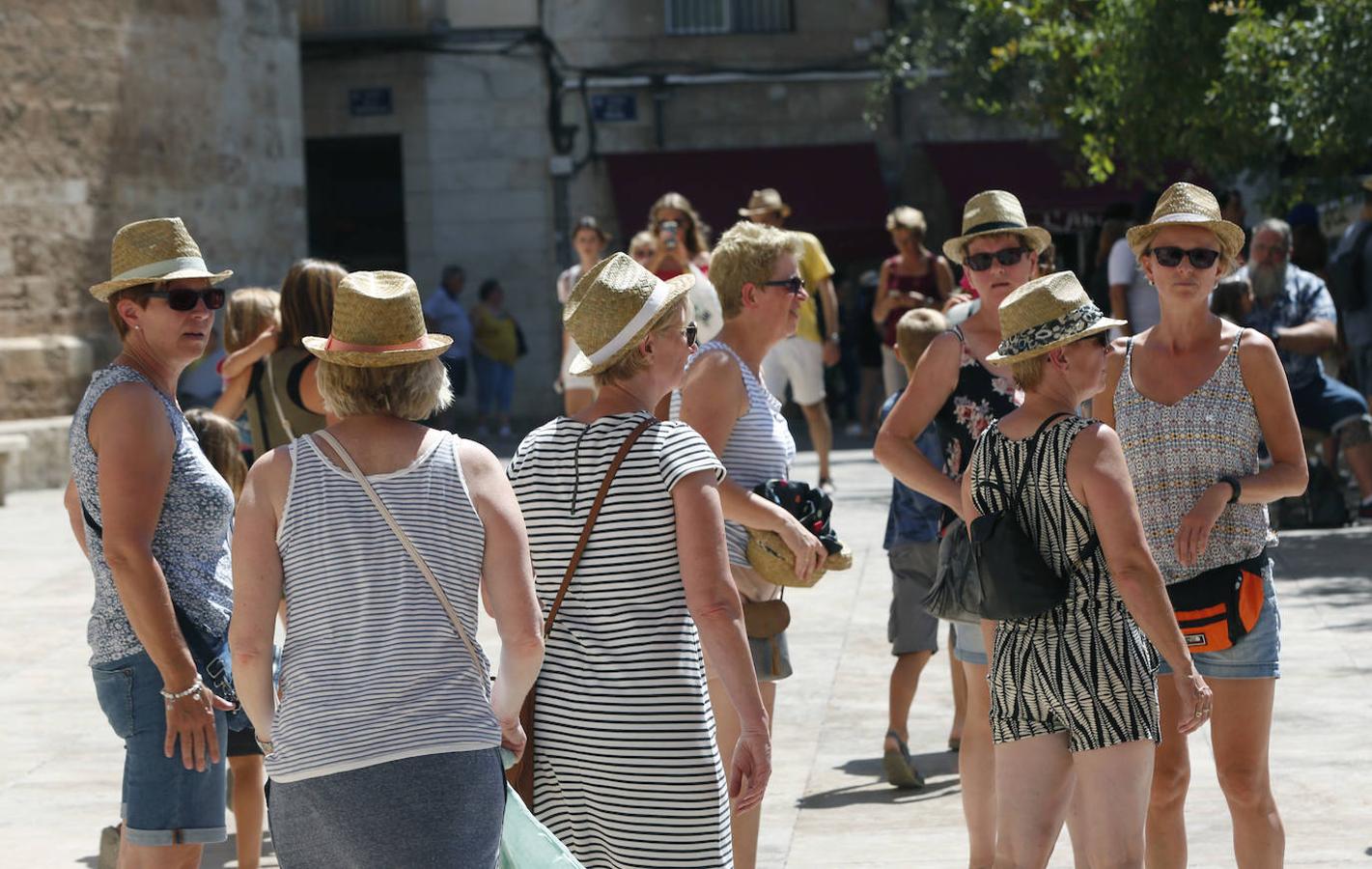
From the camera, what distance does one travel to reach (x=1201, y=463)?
4855 mm

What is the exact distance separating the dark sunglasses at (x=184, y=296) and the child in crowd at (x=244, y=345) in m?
1.99

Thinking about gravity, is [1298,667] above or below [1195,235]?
below

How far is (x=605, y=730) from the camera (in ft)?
12.6

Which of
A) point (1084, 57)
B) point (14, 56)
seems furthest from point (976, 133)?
point (14, 56)

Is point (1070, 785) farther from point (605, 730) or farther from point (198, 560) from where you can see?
point (198, 560)

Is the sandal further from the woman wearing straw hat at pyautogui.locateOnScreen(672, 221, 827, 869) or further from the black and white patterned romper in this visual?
the black and white patterned romper

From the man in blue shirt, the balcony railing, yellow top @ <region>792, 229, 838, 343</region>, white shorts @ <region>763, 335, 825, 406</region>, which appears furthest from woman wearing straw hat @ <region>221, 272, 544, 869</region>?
the balcony railing

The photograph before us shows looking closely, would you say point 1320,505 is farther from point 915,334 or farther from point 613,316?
point 613,316

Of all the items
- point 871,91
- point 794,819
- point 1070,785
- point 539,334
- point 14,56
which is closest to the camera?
point 1070,785

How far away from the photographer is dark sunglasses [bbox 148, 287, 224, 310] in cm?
459

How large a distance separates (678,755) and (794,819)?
251 centimetres

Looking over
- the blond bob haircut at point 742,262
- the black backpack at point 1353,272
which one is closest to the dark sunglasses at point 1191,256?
the blond bob haircut at point 742,262

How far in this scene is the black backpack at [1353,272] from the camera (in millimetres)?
12898

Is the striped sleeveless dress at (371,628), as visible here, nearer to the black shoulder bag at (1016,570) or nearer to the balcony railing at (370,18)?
the black shoulder bag at (1016,570)
